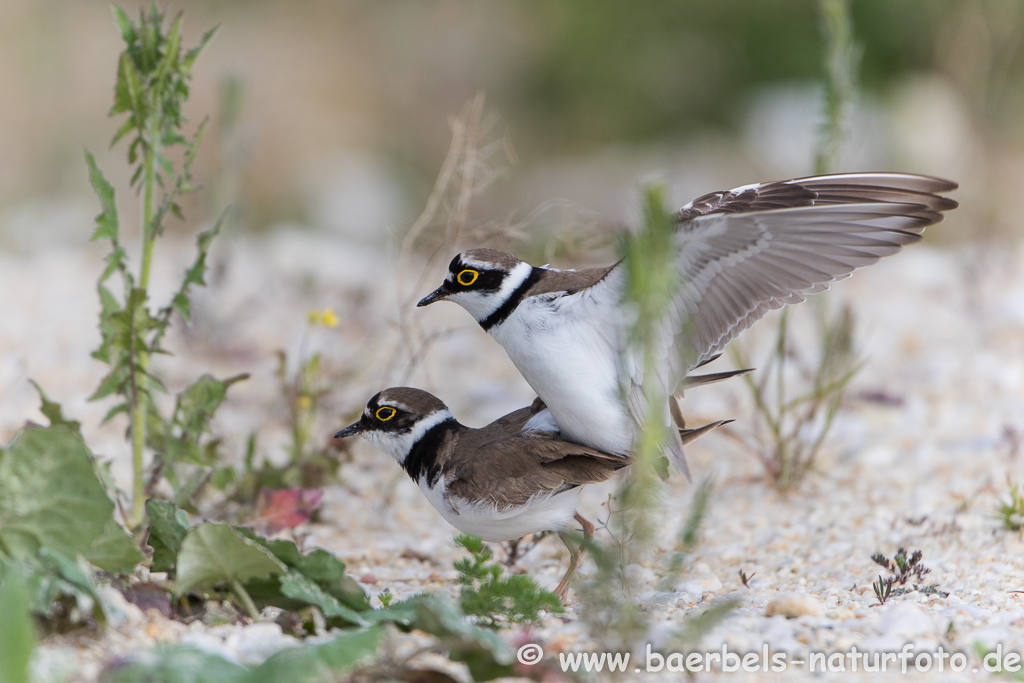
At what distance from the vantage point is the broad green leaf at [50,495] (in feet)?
8.59

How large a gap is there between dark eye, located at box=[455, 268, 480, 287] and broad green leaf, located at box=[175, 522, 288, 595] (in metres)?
1.20

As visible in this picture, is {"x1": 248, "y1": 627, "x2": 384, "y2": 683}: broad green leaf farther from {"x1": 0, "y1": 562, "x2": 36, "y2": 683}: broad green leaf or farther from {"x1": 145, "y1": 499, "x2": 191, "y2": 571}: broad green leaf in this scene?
{"x1": 145, "y1": 499, "x2": 191, "y2": 571}: broad green leaf

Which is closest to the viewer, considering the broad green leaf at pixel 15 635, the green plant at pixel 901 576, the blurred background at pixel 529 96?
the broad green leaf at pixel 15 635

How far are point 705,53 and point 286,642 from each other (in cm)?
1055

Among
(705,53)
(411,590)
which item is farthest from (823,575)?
(705,53)

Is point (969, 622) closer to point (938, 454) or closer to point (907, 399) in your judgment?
point (938, 454)

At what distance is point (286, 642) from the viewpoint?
8.35ft

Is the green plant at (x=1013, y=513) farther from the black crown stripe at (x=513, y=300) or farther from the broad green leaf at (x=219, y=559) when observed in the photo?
the broad green leaf at (x=219, y=559)

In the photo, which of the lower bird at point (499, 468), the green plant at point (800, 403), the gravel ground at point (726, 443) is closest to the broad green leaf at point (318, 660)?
the gravel ground at point (726, 443)

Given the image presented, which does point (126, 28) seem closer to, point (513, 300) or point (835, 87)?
point (513, 300)

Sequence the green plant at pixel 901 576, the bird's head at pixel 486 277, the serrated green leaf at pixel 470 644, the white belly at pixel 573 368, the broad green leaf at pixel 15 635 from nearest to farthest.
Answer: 1. the broad green leaf at pixel 15 635
2. the serrated green leaf at pixel 470 644
3. the green plant at pixel 901 576
4. the white belly at pixel 573 368
5. the bird's head at pixel 486 277

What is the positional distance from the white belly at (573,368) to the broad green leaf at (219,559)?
102 cm

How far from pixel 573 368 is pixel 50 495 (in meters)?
1.52

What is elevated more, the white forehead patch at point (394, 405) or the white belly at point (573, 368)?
the white belly at point (573, 368)
